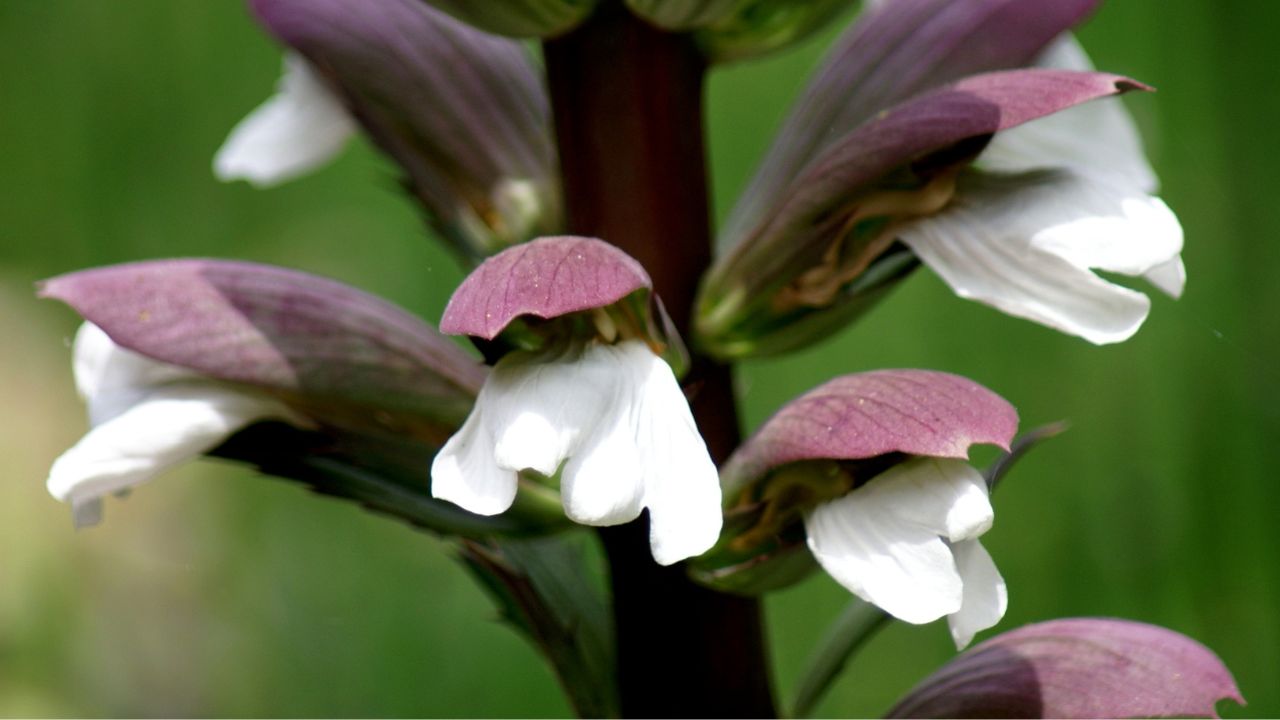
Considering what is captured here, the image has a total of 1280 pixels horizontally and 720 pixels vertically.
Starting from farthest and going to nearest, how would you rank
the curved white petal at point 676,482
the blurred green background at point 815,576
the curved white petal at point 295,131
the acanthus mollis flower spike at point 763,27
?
the blurred green background at point 815,576 → the curved white petal at point 295,131 → the acanthus mollis flower spike at point 763,27 → the curved white petal at point 676,482

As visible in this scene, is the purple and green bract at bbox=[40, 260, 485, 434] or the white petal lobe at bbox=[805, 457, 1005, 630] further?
the purple and green bract at bbox=[40, 260, 485, 434]

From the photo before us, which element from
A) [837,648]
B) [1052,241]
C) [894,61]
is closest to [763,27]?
[894,61]

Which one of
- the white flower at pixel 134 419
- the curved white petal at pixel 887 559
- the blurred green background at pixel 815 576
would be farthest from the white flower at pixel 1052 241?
the blurred green background at pixel 815 576

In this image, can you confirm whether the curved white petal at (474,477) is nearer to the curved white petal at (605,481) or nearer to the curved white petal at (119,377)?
the curved white petal at (605,481)

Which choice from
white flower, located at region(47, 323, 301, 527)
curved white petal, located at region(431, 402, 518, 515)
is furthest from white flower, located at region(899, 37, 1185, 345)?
white flower, located at region(47, 323, 301, 527)

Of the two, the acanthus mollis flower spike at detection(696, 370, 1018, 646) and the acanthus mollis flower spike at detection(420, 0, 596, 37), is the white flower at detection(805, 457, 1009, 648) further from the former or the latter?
the acanthus mollis flower spike at detection(420, 0, 596, 37)

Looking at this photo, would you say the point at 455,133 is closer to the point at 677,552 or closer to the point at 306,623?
the point at 677,552
